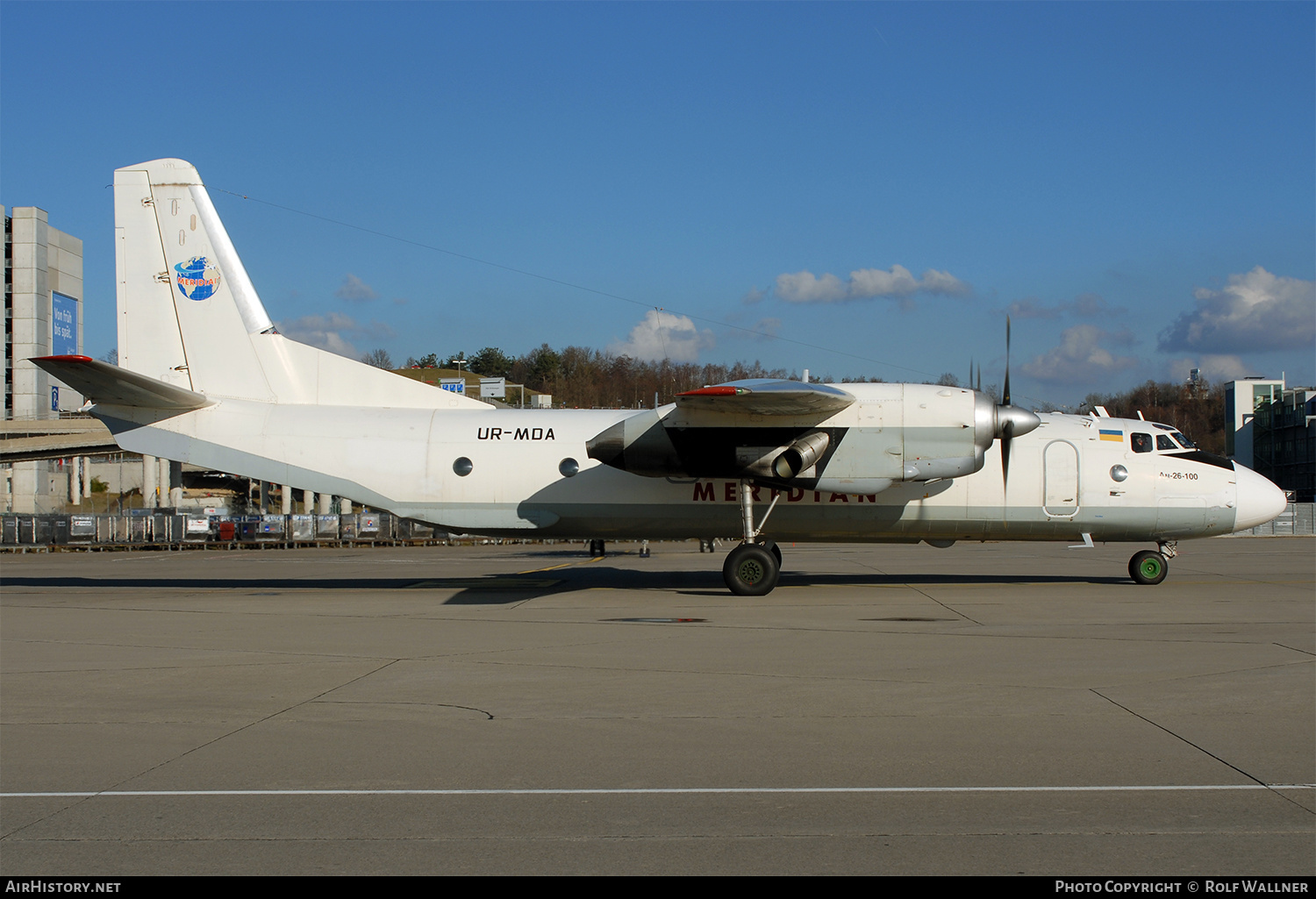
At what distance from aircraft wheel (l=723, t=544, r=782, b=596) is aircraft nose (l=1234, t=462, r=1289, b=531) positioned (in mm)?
9091

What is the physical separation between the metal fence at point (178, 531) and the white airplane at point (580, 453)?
2204cm

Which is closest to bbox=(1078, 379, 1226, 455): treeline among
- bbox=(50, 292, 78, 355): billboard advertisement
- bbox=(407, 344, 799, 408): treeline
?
bbox=(407, 344, 799, 408): treeline

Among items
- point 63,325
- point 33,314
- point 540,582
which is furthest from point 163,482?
point 540,582

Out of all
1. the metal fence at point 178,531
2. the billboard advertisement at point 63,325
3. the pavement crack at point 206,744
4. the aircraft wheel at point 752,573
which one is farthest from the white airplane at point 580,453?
the billboard advertisement at point 63,325

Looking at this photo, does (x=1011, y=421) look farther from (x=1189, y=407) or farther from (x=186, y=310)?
(x=1189, y=407)

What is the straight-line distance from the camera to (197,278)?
63.0 ft

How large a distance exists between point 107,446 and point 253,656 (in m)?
39.9

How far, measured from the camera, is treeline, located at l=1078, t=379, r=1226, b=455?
10081 cm

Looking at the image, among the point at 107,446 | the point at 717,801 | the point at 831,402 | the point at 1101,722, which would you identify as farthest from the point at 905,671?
the point at 107,446

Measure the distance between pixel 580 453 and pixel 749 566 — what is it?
393cm

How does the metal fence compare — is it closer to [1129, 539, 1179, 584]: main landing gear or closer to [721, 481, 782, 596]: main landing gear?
[721, 481, 782, 596]: main landing gear

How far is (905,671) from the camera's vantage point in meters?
9.87

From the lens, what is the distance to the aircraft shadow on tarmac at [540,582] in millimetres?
18844

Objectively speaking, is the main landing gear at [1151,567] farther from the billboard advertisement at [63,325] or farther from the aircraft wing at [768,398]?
the billboard advertisement at [63,325]
